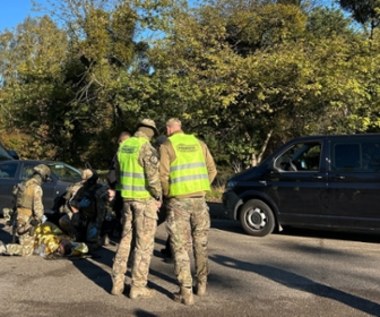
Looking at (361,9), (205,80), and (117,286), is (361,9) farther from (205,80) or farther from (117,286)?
(117,286)

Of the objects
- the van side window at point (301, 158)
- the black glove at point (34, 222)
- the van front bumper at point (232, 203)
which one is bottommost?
the black glove at point (34, 222)

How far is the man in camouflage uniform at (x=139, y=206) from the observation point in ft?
19.5

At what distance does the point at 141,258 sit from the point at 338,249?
4089 millimetres

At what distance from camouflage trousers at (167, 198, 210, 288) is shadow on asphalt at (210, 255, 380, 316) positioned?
1265 mm

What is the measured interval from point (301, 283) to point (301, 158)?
3606mm

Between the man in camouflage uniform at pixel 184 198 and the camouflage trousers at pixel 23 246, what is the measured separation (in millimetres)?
3294

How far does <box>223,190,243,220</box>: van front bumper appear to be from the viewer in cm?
1041

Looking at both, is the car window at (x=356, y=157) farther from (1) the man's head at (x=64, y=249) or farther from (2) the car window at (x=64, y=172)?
(2) the car window at (x=64, y=172)

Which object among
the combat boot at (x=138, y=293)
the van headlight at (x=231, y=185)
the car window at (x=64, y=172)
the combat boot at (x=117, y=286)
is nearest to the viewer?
the combat boot at (x=138, y=293)

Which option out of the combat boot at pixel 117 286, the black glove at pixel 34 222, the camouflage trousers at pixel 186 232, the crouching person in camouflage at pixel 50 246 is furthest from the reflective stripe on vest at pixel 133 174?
the black glove at pixel 34 222

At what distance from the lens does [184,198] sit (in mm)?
5832

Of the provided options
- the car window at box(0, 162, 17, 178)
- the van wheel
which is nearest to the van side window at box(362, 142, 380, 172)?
the van wheel

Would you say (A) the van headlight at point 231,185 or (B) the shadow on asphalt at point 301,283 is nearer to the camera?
(B) the shadow on asphalt at point 301,283

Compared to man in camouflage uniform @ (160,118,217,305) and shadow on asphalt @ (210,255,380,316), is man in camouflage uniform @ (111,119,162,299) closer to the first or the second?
man in camouflage uniform @ (160,118,217,305)
